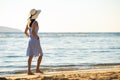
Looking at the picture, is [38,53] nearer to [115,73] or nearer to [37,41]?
[37,41]

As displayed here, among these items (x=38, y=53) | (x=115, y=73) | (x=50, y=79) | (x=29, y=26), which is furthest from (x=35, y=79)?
(x=115, y=73)

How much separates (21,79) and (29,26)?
140 cm

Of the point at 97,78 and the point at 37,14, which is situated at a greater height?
the point at 37,14

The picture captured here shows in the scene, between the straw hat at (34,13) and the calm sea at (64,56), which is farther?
the calm sea at (64,56)

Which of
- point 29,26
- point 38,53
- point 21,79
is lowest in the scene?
point 21,79

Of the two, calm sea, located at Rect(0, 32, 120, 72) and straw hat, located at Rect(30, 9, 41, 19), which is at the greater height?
straw hat, located at Rect(30, 9, 41, 19)

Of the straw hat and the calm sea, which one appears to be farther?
the calm sea

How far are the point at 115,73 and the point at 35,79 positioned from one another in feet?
7.48

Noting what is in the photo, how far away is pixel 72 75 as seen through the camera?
8492 mm

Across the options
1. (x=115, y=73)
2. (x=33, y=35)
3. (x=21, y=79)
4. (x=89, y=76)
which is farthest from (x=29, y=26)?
(x=115, y=73)

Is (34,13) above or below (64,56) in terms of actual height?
above

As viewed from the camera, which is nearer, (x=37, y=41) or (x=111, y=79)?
(x=111, y=79)

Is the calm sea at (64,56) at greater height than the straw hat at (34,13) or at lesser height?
lesser

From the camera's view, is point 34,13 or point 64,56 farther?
point 64,56
